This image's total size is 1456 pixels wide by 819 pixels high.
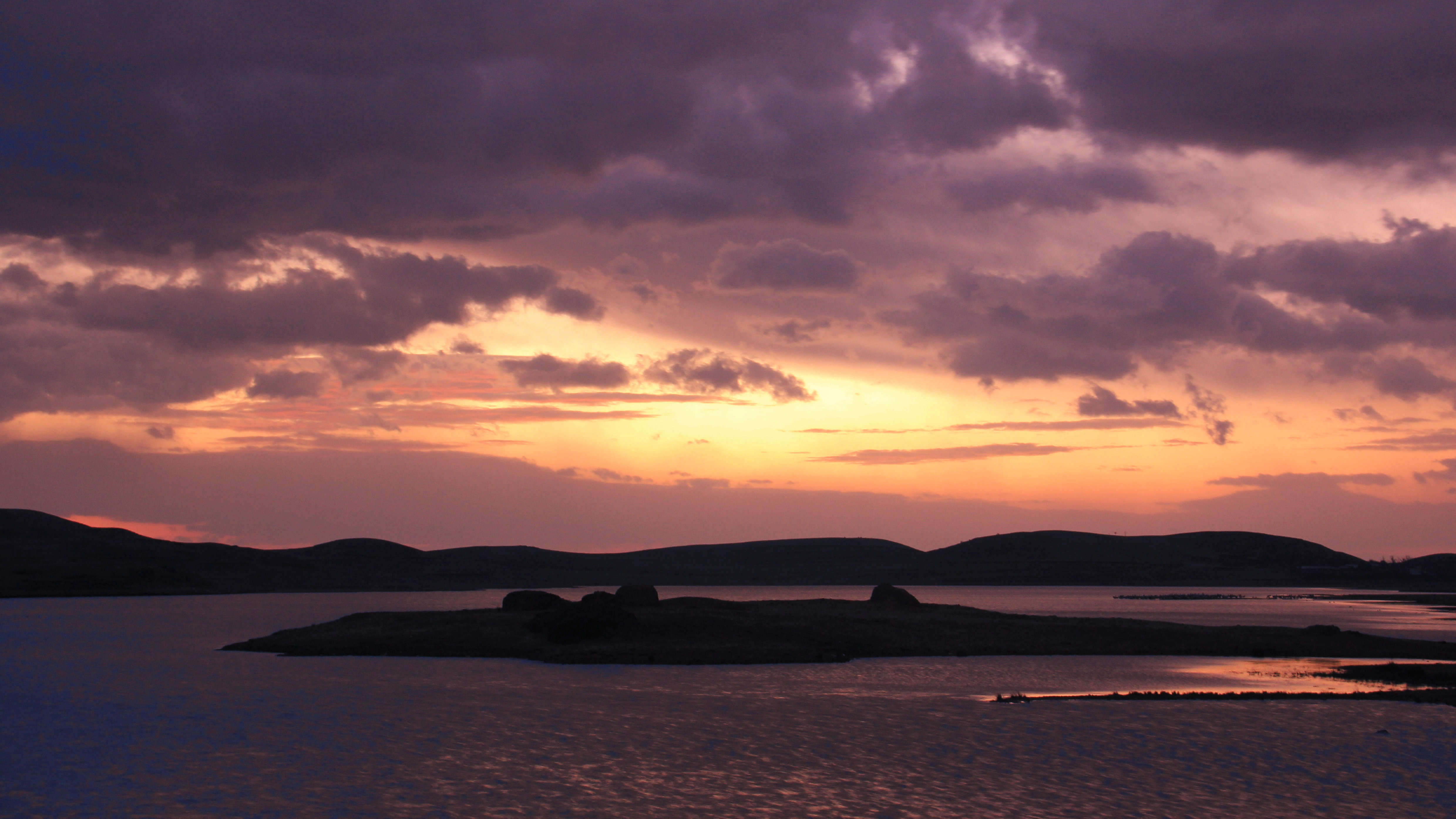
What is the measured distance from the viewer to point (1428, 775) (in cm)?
2861

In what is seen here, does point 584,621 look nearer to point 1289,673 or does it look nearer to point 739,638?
point 739,638

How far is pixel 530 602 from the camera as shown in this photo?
7619 cm

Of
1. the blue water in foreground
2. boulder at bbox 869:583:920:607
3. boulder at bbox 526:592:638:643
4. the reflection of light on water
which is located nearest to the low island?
boulder at bbox 526:592:638:643

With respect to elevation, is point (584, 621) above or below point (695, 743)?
above

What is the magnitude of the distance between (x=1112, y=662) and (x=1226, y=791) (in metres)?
33.1

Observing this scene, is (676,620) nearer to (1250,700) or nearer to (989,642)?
(989,642)

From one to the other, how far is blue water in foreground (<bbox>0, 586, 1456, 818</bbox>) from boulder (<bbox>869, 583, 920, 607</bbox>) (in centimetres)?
2797

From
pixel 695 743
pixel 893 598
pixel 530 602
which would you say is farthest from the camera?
pixel 893 598

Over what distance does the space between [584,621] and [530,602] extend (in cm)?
1595

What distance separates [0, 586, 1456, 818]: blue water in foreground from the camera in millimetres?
25703

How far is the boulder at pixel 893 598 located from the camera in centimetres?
8550

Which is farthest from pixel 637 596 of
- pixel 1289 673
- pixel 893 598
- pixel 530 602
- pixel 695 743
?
pixel 695 743

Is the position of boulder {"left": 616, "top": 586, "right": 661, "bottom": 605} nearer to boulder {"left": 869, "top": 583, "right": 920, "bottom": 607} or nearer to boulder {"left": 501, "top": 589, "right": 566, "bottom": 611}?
boulder {"left": 501, "top": 589, "right": 566, "bottom": 611}

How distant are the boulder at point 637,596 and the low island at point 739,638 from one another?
0.10m
